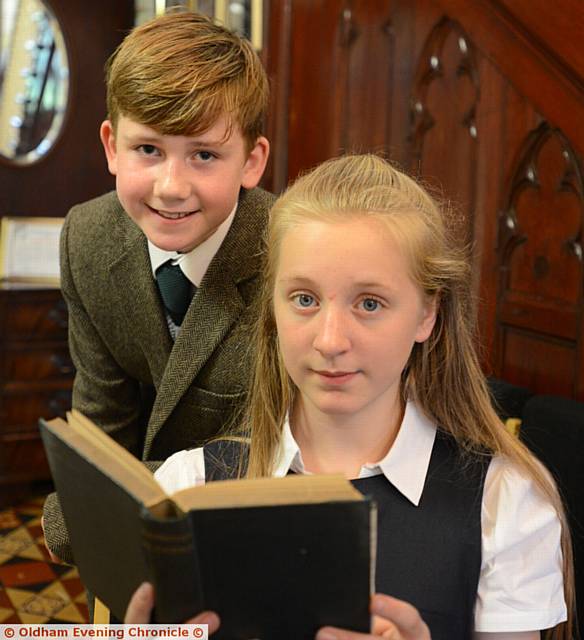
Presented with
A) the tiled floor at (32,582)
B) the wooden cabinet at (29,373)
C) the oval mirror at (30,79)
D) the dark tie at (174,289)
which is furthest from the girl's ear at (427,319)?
the oval mirror at (30,79)

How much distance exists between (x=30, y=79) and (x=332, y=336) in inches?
128

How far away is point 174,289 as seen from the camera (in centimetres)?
193

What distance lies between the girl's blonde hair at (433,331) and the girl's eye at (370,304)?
0.28ft

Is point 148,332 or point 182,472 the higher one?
point 148,332

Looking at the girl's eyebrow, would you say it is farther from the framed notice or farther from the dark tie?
the framed notice

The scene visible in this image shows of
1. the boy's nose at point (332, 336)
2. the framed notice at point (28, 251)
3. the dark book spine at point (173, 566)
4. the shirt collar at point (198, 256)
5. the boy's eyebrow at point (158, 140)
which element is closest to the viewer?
the dark book spine at point (173, 566)

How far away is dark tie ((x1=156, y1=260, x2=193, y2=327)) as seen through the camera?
1.92 metres

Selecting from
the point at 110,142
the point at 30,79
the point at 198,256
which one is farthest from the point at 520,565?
the point at 30,79

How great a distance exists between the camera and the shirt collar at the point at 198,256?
1874mm

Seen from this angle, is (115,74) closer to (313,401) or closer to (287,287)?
(287,287)

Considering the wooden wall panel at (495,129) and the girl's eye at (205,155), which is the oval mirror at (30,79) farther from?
the girl's eye at (205,155)

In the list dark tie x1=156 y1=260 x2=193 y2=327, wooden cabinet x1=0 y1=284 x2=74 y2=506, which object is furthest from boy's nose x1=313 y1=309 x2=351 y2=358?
wooden cabinet x1=0 y1=284 x2=74 y2=506

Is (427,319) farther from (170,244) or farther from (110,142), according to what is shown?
(110,142)

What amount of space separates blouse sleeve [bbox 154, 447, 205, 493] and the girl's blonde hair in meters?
0.08
